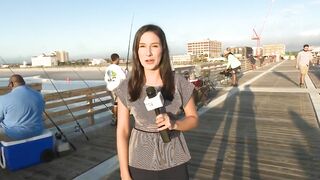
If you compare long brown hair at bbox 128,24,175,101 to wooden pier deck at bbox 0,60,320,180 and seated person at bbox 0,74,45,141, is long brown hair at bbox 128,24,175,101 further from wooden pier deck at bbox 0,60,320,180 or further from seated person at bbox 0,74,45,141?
seated person at bbox 0,74,45,141

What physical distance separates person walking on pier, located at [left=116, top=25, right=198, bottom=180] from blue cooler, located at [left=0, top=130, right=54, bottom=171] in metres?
3.25

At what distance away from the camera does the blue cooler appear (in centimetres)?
465

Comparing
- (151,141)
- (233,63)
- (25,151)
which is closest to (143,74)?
(151,141)

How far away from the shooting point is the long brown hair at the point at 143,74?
2016 millimetres

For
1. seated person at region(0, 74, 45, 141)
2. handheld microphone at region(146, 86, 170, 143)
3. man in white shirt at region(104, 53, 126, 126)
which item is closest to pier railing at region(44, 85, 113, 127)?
man in white shirt at region(104, 53, 126, 126)

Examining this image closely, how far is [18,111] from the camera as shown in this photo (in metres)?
4.71

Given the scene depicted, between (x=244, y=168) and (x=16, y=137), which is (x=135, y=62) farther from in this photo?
(x=16, y=137)

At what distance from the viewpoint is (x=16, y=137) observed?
187 inches

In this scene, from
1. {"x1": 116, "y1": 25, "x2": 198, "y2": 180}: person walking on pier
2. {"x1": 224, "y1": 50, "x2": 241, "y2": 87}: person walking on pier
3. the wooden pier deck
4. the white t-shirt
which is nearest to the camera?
{"x1": 116, "y1": 25, "x2": 198, "y2": 180}: person walking on pier

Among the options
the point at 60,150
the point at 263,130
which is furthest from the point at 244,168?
the point at 60,150

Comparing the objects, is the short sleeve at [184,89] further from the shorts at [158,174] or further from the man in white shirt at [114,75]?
the man in white shirt at [114,75]

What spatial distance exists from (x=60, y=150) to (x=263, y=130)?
4.14 metres

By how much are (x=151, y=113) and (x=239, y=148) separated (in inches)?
153

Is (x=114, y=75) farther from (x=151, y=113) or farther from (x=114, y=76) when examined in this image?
(x=151, y=113)
